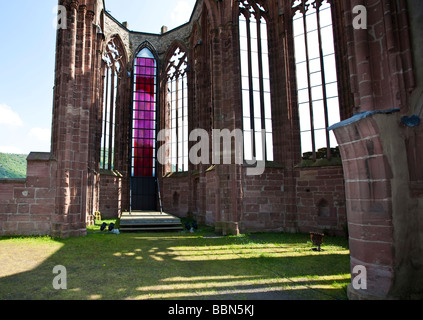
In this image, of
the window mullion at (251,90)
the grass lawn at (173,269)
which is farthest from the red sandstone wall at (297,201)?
the grass lawn at (173,269)

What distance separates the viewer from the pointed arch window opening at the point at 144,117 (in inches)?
722

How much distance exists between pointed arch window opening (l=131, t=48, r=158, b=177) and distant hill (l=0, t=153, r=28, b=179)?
38.7 m

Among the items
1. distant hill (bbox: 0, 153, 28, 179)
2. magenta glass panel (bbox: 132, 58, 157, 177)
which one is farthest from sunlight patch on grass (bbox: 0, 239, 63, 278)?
distant hill (bbox: 0, 153, 28, 179)

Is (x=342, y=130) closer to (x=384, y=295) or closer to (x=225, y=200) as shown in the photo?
(x=384, y=295)

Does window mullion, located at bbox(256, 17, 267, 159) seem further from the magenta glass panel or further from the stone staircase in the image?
the magenta glass panel

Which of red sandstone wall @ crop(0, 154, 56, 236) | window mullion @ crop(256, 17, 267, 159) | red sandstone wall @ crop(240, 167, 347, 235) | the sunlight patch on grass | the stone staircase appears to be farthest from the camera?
window mullion @ crop(256, 17, 267, 159)

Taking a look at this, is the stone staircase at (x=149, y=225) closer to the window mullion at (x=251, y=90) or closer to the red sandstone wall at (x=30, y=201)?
the red sandstone wall at (x=30, y=201)

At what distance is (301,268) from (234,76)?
8107mm

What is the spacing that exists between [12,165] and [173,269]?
56.5m

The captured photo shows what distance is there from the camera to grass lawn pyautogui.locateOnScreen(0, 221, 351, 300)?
4.11 m

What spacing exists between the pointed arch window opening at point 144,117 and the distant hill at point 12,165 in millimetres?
38657

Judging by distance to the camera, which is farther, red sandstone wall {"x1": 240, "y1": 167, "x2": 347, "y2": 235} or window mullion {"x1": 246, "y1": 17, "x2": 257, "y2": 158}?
window mullion {"x1": 246, "y1": 17, "x2": 257, "y2": 158}

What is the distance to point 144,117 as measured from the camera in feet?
61.4

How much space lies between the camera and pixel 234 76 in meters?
11.3
